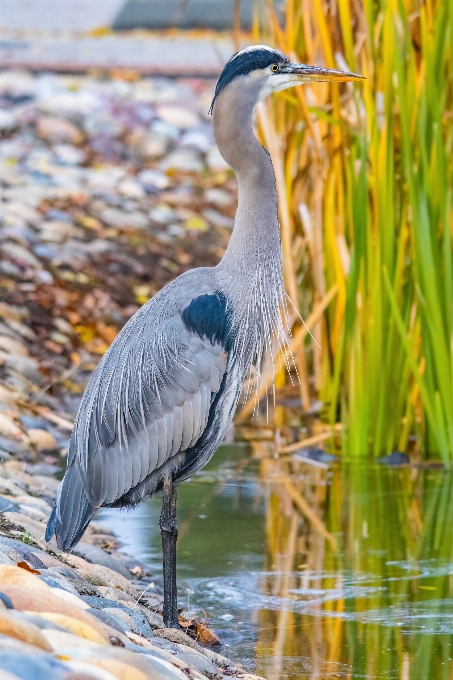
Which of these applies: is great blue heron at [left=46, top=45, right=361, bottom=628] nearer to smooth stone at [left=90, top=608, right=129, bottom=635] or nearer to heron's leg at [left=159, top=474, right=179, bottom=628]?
heron's leg at [left=159, top=474, right=179, bottom=628]

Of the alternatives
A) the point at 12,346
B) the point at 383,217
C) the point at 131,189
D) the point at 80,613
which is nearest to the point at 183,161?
the point at 131,189

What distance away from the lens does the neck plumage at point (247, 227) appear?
4.66 m

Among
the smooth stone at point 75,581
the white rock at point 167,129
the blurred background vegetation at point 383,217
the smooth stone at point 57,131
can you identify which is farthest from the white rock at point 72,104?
the smooth stone at point 75,581

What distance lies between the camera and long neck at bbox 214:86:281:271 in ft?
15.3

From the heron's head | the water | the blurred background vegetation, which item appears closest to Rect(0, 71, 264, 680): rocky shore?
the water

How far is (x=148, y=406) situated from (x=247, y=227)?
30.5 inches

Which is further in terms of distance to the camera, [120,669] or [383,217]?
[383,217]

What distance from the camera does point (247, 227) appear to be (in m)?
4.71

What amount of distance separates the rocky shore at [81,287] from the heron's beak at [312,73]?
6.44 feet

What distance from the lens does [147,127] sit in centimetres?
1421

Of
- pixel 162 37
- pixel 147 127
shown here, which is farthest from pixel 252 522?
pixel 162 37

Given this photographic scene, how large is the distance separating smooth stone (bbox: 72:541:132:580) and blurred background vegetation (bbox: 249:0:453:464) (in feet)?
6.54

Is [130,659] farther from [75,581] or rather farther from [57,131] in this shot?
[57,131]

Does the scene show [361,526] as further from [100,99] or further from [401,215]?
[100,99]
